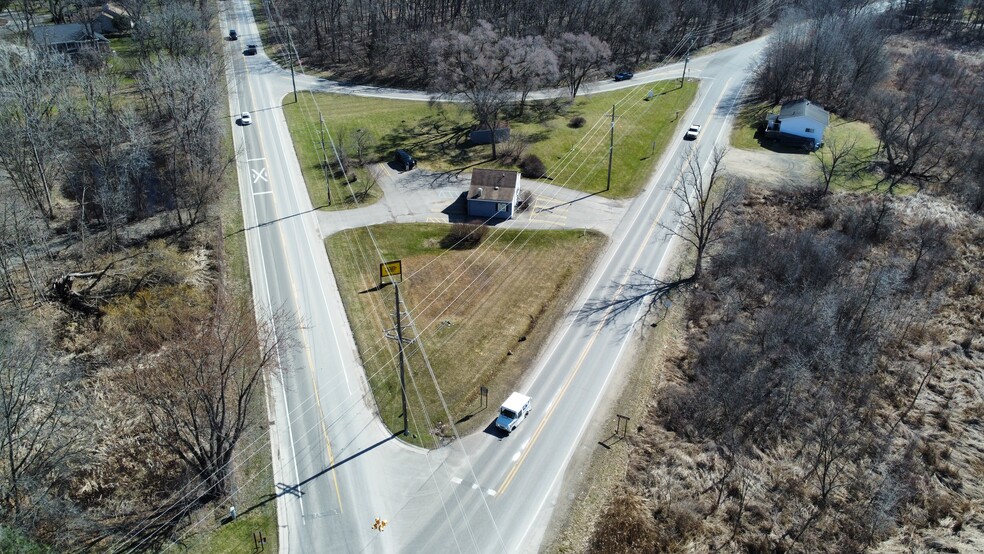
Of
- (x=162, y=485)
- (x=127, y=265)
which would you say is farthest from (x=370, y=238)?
(x=162, y=485)

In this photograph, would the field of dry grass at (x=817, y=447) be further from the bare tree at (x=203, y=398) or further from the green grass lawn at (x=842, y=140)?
the bare tree at (x=203, y=398)

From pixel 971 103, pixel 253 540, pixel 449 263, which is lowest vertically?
pixel 253 540

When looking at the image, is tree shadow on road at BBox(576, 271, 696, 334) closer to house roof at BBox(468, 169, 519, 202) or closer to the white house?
house roof at BBox(468, 169, 519, 202)

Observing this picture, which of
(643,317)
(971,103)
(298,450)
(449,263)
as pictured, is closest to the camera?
(298,450)

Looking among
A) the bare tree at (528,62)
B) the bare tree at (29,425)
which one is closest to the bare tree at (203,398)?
the bare tree at (29,425)

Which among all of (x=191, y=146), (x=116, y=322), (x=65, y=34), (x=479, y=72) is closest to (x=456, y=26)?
(x=479, y=72)

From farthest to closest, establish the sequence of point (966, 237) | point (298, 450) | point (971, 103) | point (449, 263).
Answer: point (971, 103)
point (966, 237)
point (449, 263)
point (298, 450)

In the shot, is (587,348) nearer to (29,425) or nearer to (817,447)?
(817,447)

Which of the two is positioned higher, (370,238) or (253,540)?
(370,238)

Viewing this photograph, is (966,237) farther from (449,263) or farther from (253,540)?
(253,540)
